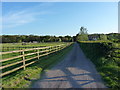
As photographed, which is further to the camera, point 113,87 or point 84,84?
point 84,84

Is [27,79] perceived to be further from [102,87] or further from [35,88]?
[102,87]

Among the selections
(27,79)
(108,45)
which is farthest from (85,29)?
(27,79)

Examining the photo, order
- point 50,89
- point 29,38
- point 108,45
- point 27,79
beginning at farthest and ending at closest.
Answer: point 29,38, point 108,45, point 27,79, point 50,89

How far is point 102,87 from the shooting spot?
4852 millimetres

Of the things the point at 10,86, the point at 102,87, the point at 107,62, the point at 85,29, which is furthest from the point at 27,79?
the point at 85,29

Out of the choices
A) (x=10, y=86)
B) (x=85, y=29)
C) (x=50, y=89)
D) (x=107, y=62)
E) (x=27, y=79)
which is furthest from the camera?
(x=85, y=29)

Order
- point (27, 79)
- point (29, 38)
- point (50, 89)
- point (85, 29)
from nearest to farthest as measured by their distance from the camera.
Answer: point (50, 89) → point (27, 79) → point (85, 29) → point (29, 38)

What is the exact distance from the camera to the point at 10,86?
16.9 ft

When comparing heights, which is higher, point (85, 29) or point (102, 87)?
point (85, 29)

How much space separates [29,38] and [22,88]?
129736 millimetres

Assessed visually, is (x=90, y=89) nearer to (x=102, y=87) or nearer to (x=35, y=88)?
(x=102, y=87)

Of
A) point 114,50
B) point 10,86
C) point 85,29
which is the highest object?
point 85,29

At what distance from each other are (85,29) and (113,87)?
68479 mm

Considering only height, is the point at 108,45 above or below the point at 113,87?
above
